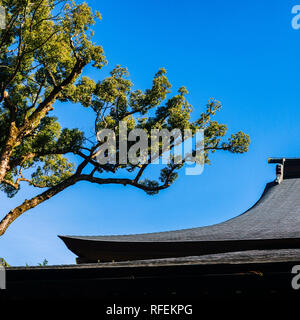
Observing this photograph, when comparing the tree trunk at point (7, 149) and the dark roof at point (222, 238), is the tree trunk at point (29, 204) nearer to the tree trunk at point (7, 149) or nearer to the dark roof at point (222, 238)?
the tree trunk at point (7, 149)

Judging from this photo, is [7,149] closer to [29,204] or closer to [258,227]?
[29,204]

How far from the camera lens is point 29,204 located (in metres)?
14.0

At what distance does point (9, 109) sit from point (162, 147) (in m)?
6.93

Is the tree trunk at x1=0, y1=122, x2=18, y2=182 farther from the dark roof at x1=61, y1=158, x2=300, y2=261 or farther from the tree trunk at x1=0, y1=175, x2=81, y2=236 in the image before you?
the dark roof at x1=61, y1=158, x2=300, y2=261

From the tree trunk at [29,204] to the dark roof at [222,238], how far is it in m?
4.45

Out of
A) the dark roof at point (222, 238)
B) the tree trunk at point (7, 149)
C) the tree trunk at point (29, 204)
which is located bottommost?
the dark roof at point (222, 238)

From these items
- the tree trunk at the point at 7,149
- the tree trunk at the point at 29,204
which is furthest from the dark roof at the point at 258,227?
the tree trunk at the point at 7,149

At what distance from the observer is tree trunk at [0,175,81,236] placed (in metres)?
13.1

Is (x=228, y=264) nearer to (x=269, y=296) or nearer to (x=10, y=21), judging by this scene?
(x=269, y=296)

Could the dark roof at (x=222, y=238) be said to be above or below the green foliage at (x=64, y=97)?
below

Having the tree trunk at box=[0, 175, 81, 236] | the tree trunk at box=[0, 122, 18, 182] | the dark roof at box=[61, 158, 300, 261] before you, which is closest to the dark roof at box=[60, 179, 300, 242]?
the dark roof at box=[61, 158, 300, 261]

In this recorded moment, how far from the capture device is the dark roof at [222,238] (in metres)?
7.73

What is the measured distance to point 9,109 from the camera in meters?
15.2
